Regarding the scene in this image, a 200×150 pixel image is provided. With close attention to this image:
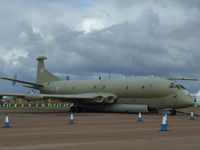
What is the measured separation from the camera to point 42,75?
1923 inches

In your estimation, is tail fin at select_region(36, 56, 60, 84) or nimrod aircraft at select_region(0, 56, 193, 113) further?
tail fin at select_region(36, 56, 60, 84)

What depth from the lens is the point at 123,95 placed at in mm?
35312

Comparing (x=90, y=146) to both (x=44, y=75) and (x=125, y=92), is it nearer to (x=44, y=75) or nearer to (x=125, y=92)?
(x=125, y=92)

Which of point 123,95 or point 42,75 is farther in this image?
point 42,75

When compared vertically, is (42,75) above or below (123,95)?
above

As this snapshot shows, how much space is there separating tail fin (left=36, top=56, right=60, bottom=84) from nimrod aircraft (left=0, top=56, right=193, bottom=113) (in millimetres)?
3991

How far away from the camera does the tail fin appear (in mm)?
47562

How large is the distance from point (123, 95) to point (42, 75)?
16.8m

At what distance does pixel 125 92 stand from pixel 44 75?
16561mm

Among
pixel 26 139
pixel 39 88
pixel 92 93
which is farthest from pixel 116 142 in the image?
pixel 39 88

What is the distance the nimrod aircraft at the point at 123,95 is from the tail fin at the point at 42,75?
399 centimetres

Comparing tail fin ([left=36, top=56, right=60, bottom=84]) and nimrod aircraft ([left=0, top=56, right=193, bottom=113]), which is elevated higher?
tail fin ([left=36, top=56, right=60, bottom=84])

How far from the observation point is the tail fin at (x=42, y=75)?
47.6m

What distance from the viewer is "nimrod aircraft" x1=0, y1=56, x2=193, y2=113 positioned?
1261 inches
